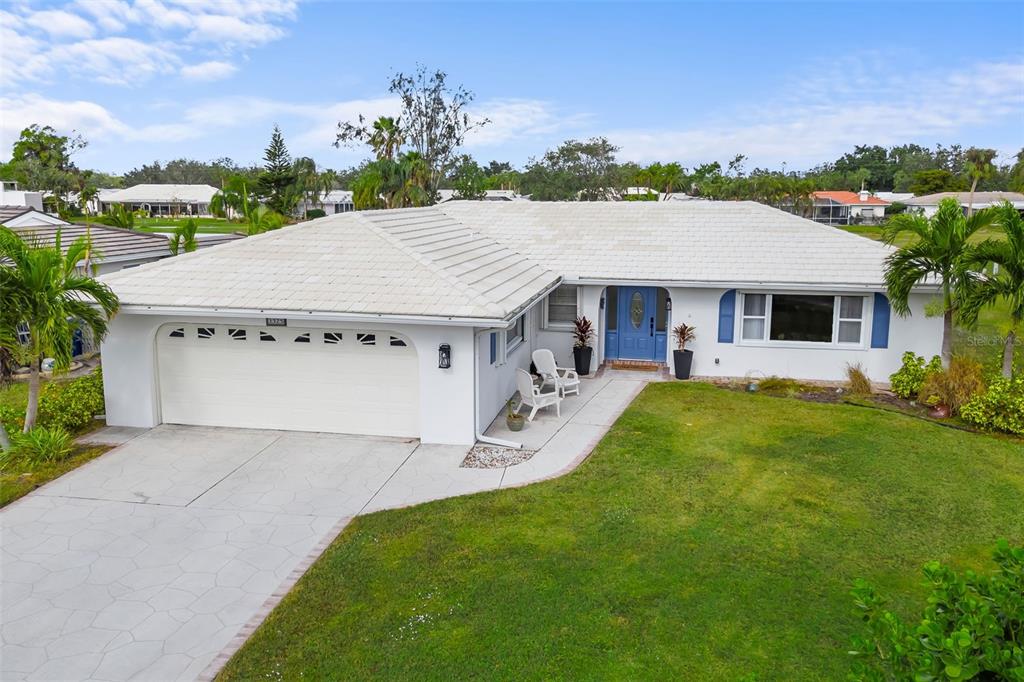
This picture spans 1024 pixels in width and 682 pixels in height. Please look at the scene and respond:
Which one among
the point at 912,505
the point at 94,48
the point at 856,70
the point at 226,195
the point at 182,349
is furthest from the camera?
the point at 226,195

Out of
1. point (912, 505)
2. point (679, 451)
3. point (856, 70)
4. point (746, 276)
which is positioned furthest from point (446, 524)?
point (856, 70)

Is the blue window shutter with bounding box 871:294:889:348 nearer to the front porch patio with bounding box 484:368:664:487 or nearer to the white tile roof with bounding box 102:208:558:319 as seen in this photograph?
the front porch patio with bounding box 484:368:664:487

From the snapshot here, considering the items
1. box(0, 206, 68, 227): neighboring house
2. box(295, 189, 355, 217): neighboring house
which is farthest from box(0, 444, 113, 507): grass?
box(295, 189, 355, 217): neighboring house

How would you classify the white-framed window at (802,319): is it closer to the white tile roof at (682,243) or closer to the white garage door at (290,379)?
the white tile roof at (682,243)

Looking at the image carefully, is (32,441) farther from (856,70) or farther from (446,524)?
(856,70)

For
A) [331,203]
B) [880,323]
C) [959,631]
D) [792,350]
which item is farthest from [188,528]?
[331,203]

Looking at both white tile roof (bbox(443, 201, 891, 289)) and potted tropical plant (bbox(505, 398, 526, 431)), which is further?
white tile roof (bbox(443, 201, 891, 289))

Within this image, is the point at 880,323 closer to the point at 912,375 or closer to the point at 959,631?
the point at 912,375
